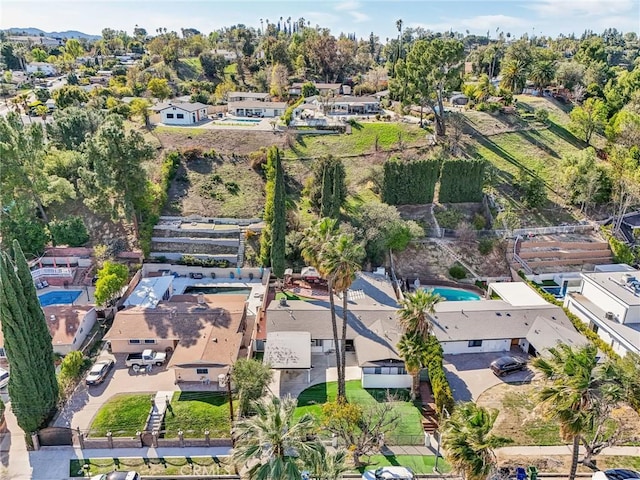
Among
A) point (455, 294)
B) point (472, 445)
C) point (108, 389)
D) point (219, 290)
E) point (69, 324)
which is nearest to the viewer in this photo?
point (472, 445)

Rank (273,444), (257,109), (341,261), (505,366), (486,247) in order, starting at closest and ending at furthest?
1. (273,444)
2. (341,261)
3. (505,366)
4. (486,247)
5. (257,109)

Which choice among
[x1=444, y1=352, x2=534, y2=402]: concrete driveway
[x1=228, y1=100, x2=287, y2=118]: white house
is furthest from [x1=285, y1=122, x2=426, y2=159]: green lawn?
[x1=444, y1=352, x2=534, y2=402]: concrete driveway

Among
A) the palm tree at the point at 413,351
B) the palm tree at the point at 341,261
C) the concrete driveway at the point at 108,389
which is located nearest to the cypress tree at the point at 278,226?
the concrete driveway at the point at 108,389

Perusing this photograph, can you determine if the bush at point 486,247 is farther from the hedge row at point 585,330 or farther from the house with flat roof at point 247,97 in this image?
the house with flat roof at point 247,97

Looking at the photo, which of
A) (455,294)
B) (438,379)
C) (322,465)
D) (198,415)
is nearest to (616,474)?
(438,379)

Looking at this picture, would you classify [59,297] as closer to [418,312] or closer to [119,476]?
[119,476]

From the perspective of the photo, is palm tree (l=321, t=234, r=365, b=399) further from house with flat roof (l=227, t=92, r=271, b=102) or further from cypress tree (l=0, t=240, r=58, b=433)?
house with flat roof (l=227, t=92, r=271, b=102)
